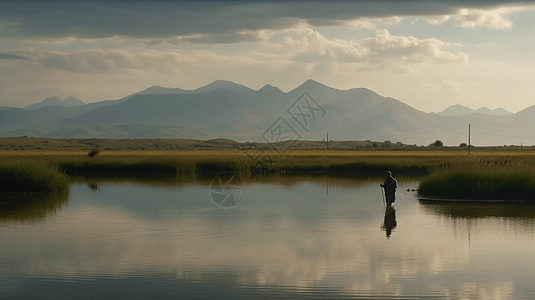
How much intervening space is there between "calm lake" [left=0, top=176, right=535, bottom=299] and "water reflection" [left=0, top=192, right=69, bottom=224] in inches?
2.9

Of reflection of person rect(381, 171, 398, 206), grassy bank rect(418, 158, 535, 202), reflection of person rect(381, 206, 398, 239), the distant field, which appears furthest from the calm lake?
the distant field

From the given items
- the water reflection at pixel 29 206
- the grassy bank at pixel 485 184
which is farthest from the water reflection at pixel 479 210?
the water reflection at pixel 29 206

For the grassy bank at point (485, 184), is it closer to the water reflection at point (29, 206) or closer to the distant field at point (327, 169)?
the distant field at point (327, 169)

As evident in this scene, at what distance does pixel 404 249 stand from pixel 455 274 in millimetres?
2789

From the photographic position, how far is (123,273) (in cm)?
1272

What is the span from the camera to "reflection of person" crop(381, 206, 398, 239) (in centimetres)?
1872

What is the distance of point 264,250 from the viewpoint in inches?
601

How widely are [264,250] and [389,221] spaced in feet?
22.3


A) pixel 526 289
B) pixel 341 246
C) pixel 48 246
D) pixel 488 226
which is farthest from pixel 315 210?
pixel 526 289

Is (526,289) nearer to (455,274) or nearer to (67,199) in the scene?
(455,274)

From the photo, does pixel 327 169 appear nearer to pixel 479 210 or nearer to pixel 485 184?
pixel 485 184

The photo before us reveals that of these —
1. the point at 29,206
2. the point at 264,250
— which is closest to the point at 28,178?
the point at 29,206

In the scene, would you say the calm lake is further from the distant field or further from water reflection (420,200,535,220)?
the distant field

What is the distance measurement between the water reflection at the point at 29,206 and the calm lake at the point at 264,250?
0.24 feet
